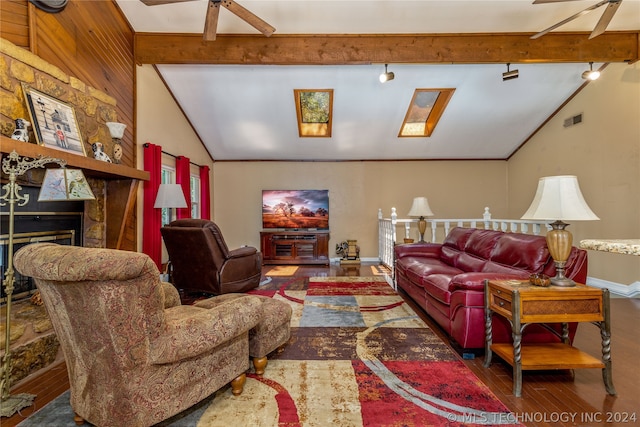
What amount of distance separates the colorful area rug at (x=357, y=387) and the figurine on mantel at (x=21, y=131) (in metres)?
1.79

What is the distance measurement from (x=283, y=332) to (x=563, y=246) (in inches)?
79.4

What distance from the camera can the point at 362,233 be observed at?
6902mm

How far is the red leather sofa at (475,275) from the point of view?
2244 mm

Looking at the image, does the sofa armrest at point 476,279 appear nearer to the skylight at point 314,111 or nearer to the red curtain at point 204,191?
the skylight at point 314,111

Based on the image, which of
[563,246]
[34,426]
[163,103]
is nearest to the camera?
[34,426]

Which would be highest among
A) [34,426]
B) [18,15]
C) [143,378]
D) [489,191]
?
[18,15]

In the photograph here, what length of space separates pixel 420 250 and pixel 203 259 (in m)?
2.89

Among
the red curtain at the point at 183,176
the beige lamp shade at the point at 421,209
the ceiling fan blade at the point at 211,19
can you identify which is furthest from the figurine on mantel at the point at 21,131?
the beige lamp shade at the point at 421,209

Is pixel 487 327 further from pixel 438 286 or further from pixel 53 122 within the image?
pixel 53 122

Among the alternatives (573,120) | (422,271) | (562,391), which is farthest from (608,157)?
(562,391)

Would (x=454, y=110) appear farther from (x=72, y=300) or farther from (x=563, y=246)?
(x=72, y=300)

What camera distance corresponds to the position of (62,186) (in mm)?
1908

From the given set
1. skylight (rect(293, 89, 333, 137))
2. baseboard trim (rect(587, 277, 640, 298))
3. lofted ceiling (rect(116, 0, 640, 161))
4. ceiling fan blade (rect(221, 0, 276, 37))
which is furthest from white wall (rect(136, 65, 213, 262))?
baseboard trim (rect(587, 277, 640, 298))

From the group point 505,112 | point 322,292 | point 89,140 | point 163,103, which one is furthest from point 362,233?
point 89,140
